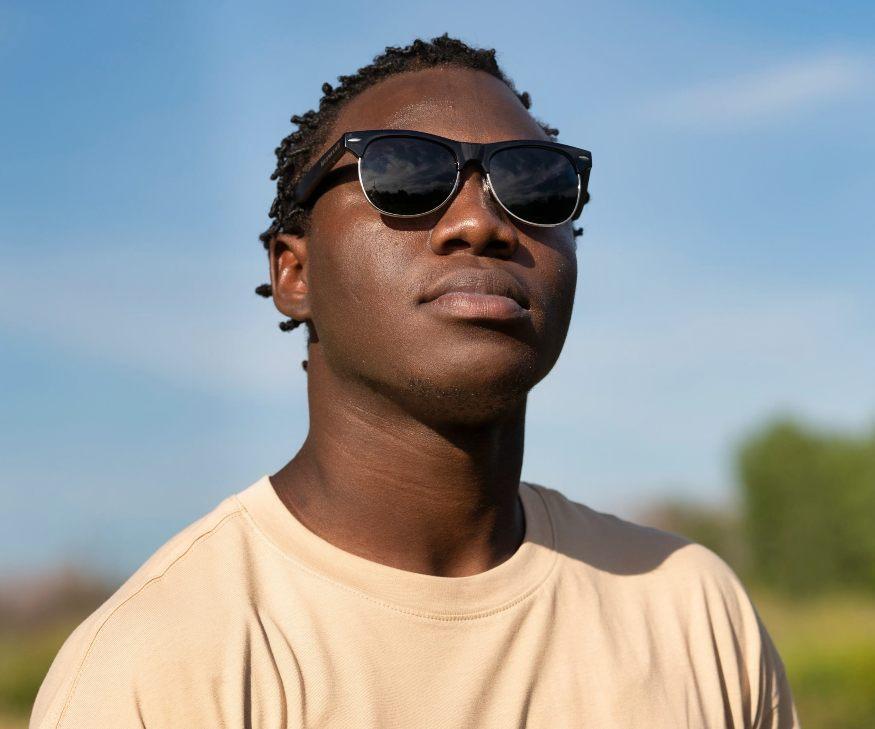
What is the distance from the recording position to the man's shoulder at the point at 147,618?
8.45ft

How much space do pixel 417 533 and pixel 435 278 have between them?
0.70 m

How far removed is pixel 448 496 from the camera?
3.13m

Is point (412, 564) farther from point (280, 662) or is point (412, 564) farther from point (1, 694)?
point (1, 694)

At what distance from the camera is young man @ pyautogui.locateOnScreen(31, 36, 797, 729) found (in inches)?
106

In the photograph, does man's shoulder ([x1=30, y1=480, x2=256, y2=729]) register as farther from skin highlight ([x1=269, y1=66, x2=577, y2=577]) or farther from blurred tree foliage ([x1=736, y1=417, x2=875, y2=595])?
blurred tree foliage ([x1=736, y1=417, x2=875, y2=595])

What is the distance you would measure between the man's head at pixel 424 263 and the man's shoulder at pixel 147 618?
0.61m

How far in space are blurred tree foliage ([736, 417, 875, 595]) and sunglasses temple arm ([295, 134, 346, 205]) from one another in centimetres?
2270

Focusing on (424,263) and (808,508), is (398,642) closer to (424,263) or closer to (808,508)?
(424,263)

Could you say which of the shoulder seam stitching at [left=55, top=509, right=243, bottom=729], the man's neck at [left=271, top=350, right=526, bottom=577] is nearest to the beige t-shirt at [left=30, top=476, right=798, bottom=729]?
the shoulder seam stitching at [left=55, top=509, right=243, bottom=729]

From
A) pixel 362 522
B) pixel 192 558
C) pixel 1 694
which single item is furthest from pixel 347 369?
pixel 1 694

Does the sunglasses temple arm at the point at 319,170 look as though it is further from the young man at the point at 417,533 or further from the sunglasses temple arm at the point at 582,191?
the sunglasses temple arm at the point at 582,191

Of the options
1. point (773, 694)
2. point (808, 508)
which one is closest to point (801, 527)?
point (808, 508)

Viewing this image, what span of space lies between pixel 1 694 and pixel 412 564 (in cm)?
1072

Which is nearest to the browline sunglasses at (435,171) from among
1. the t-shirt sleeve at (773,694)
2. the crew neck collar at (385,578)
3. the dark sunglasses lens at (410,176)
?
the dark sunglasses lens at (410,176)
